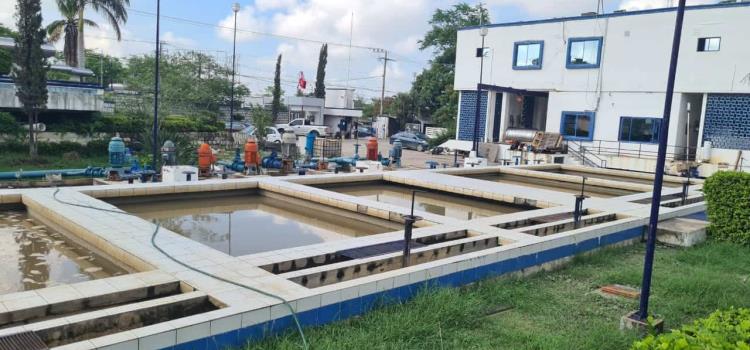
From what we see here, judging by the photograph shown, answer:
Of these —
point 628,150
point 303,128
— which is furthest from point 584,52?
point 303,128

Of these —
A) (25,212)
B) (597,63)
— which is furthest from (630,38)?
(25,212)

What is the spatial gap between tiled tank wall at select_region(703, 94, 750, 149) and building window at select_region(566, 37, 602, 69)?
16.9 feet

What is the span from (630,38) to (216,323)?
2551 cm

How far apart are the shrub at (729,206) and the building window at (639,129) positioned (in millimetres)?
16391

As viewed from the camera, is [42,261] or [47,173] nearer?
[42,261]

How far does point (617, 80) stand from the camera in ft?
85.9

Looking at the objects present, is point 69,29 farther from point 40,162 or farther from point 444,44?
point 444,44

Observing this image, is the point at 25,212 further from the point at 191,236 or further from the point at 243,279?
the point at 243,279

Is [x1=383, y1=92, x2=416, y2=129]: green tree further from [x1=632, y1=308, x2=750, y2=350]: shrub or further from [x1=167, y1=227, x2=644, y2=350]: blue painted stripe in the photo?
[x1=632, y1=308, x2=750, y2=350]: shrub

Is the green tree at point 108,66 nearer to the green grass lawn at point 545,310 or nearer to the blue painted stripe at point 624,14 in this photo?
the blue painted stripe at point 624,14

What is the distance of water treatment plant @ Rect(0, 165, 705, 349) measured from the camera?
185 inches

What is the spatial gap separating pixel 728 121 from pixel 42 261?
80.3ft

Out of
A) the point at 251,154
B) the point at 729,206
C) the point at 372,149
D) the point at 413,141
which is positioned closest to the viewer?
the point at 729,206

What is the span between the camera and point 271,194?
39.8 feet
